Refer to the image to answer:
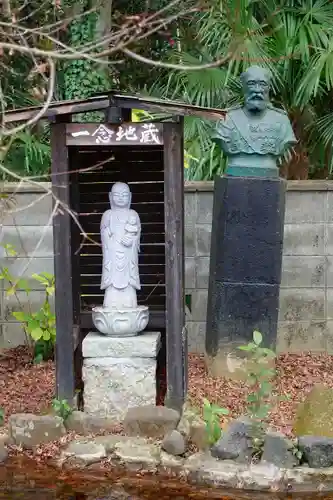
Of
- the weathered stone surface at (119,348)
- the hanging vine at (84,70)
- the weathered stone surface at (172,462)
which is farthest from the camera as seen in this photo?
the hanging vine at (84,70)

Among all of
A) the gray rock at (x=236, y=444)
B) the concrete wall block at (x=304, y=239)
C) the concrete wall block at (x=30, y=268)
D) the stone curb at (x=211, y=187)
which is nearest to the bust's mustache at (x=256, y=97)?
the stone curb at (x=211, y=187)

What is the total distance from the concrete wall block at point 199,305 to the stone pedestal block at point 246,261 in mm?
1087

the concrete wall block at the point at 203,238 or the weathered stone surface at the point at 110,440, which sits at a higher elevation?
the concrete wall block at the point at 203,238

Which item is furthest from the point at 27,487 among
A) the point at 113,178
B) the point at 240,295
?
the point at 113,178

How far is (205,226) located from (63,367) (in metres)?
2.25

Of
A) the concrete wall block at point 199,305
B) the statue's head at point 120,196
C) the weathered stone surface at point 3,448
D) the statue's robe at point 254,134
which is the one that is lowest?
the weathered stone surface at point 3,448

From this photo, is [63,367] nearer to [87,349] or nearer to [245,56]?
[87,349]

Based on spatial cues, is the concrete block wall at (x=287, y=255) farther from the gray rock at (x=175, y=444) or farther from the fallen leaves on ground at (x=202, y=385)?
the gray rock at (x=175, y=444)

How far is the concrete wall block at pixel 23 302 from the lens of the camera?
24.3 feet

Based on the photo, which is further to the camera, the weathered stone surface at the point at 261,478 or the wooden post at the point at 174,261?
the wooden post at the point at 174,261

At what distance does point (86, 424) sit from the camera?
5.50 m

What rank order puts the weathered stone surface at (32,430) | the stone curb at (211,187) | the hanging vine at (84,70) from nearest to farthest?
the weathered stone surface at (32,430)
the stone curb at (211,187)
the hanging vine at (84,70)

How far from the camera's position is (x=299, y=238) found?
728 centimetres

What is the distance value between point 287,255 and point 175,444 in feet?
9.25
